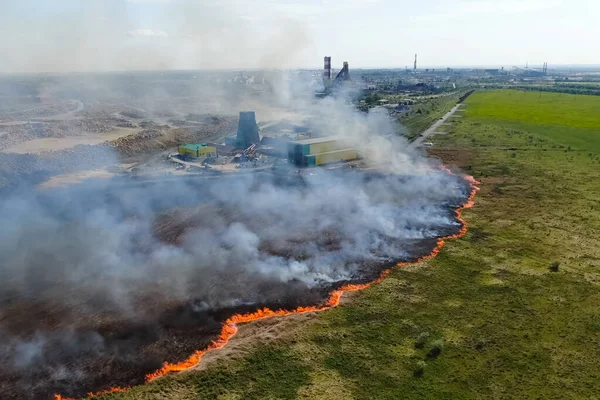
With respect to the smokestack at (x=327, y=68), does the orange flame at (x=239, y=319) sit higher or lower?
lower

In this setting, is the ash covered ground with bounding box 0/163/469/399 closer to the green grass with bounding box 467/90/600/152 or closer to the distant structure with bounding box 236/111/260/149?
the distant structure with bounding box 236/111/260/149

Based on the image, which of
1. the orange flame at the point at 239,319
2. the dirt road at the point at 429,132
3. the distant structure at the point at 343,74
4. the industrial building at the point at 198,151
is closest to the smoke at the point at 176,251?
the orange flame at the point at 239,319

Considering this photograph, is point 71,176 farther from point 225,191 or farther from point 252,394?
point 252,394

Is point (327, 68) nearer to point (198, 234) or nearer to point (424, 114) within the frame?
point (424, 114)

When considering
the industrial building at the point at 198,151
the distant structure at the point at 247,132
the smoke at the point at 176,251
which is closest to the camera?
the smoke at the point at 176,251

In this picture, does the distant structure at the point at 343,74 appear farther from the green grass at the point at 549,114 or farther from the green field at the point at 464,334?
the green field at the point at 464,334
